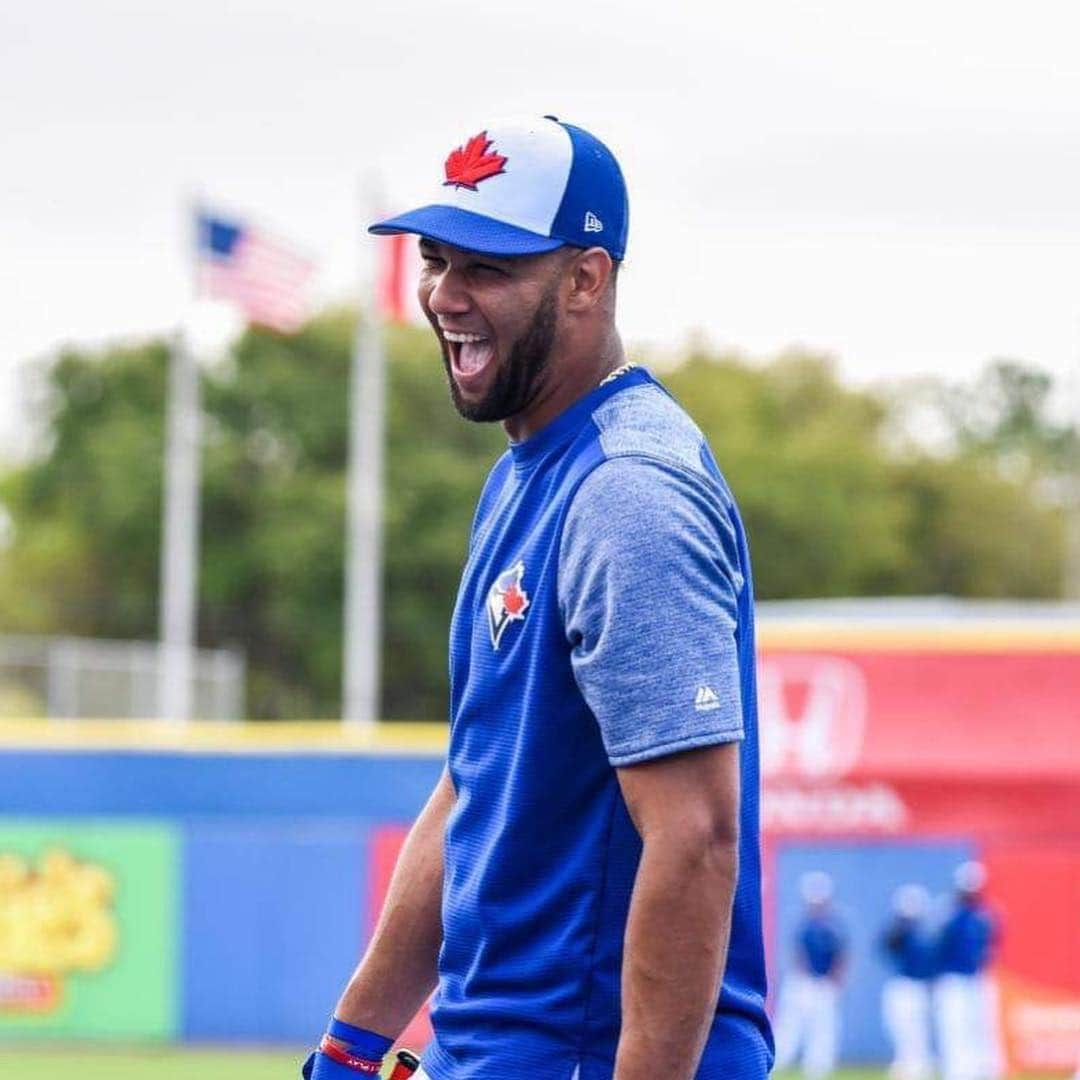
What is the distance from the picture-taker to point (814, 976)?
57.0 feet

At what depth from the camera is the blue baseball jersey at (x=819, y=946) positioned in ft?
56.9

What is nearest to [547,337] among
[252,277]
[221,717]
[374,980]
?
[374,980]

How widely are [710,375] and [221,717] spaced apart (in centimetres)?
3353

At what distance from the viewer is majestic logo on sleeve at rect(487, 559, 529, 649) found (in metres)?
2.77

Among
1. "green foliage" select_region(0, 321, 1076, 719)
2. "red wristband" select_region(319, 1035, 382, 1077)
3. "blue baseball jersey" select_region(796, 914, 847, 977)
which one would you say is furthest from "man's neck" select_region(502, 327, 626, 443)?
"green foliage" select_region(0, 321, 1076, 719)

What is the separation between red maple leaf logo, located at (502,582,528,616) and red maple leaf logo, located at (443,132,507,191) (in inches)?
18.2

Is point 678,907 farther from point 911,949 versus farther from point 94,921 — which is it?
point 94,921

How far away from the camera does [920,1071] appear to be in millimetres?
16984

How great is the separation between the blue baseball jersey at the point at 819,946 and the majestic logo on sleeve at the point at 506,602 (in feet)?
48.8

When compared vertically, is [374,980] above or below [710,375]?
below

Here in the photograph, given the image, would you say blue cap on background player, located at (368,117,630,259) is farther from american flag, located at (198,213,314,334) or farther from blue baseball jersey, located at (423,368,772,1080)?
american flag, located at (198,213,314,334)

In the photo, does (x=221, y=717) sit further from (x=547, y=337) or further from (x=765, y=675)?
(x=547, y=337)

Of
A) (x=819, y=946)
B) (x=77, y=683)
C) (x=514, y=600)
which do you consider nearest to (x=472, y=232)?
(x=514, y=600)

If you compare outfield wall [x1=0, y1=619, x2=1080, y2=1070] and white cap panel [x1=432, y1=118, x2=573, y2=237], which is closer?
white cap panel [x1=432, y1=118, x2=573, y2=237]
